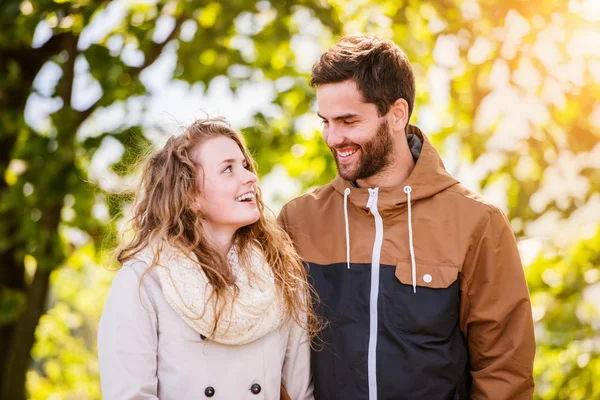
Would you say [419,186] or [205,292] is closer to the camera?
[205,292]

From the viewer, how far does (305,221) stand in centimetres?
269

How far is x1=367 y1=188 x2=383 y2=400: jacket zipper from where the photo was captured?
2387mm

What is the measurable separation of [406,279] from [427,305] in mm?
111

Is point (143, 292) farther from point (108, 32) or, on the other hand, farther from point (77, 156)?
point (108, 32)

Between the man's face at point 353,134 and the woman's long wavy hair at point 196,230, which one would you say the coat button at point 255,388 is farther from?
the man's face at point 353,134

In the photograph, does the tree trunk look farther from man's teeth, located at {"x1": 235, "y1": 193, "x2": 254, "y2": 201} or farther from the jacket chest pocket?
the jacket chest pocket

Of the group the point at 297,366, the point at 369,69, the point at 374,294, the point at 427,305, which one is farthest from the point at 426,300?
the point at 369,69

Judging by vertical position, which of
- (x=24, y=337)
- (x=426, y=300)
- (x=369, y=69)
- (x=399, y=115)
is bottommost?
(x=24, y=337)

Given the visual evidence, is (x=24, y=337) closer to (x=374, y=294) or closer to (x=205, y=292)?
(x=205, y=292)

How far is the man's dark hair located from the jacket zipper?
14.8 inches

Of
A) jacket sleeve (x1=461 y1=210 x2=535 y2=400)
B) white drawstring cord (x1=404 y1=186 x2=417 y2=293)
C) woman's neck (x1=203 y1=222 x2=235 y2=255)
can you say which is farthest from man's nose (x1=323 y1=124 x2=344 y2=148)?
jacket sleeve (x1=461 y1=210 x2=535 y2=400)

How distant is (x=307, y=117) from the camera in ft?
19.2

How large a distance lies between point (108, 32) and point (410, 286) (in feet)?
12.0

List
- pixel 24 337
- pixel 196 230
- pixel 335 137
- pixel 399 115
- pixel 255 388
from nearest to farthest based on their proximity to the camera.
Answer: pixel 255 388, pixel 196 230, pixel 335 137, pixel 399 115, pixel 24 337
